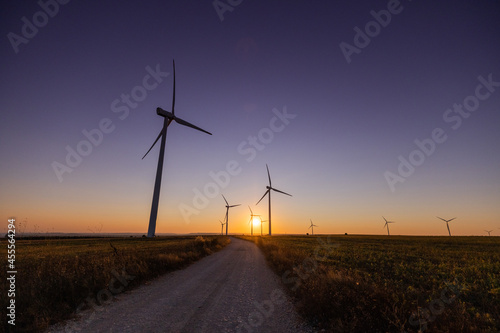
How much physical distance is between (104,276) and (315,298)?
958 centimetres

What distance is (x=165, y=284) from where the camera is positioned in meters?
11.7

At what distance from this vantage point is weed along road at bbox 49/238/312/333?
6.65 metres

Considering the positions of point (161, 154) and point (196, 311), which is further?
point (161, 154)

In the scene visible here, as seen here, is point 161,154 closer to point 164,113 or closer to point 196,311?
point 164,113

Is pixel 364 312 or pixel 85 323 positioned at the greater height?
pixel 364 312

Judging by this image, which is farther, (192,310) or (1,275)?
(1,275)

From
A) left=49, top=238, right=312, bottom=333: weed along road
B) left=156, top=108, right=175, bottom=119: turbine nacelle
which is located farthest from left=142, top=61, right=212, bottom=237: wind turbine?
left=49, top=238, right=312, bottom=333: weed along road

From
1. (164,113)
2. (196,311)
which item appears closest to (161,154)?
(164,113)

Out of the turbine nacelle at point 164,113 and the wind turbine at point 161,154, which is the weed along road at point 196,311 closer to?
the wind turbine at point 161,154

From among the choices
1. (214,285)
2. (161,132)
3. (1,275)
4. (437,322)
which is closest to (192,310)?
(214,285)

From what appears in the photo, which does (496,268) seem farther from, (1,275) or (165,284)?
(1,275)

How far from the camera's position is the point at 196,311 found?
25.5 ft

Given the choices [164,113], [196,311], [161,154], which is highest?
[164,113]

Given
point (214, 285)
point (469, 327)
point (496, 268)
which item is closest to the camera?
point (469, 327)
